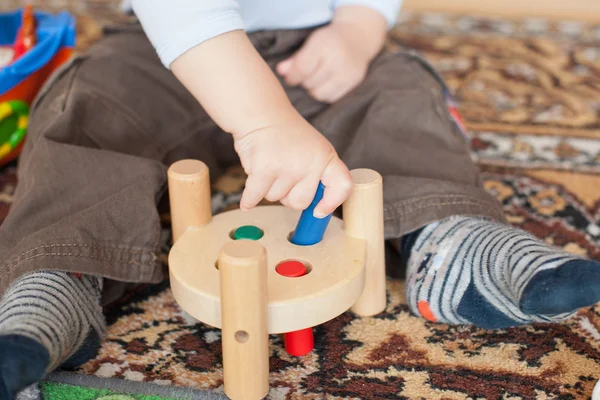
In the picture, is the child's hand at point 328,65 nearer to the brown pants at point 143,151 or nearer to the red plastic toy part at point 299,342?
the brown pants at point 143,151

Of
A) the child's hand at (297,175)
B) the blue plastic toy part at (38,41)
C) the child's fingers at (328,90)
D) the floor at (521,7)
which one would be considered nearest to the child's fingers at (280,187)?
the child's hand at (297,175)

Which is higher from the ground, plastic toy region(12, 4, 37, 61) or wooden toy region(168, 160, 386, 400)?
plastic toy region(12, 4, 37, 61)

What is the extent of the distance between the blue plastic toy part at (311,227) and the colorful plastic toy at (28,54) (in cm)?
47

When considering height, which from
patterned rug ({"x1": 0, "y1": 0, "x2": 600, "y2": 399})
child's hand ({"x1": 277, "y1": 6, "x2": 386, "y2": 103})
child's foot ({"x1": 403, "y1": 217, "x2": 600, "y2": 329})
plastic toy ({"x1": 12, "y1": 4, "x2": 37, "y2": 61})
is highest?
plastic toy ({"x1": 12, "y1": 4, "x2": 37, "y2": 61})

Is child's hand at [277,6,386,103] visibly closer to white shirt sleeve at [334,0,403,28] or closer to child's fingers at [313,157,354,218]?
white shirt sleeve at [334,0,403,28]

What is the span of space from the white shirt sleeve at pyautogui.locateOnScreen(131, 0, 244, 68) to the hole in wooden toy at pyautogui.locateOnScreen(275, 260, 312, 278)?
0.74 ft

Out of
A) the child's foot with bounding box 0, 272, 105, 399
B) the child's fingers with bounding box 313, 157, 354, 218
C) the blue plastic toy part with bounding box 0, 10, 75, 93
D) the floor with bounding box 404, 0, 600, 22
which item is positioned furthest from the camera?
the floor with bounding box 404, 0, 600, 22

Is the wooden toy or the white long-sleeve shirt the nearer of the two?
the wooden toy

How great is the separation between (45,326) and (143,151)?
32 cm

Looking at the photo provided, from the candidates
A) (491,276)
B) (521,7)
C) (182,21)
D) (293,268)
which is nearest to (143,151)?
(182,21)

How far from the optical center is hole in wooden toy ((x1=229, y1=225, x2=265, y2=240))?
0.64 meters

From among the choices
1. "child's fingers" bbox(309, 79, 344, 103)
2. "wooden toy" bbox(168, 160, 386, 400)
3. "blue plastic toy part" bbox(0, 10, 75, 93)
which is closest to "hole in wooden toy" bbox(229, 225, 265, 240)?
"wooden toy" bbox(168, 160, 386, 400)

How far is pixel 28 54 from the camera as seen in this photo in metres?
0.90

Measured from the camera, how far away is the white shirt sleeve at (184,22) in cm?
66
